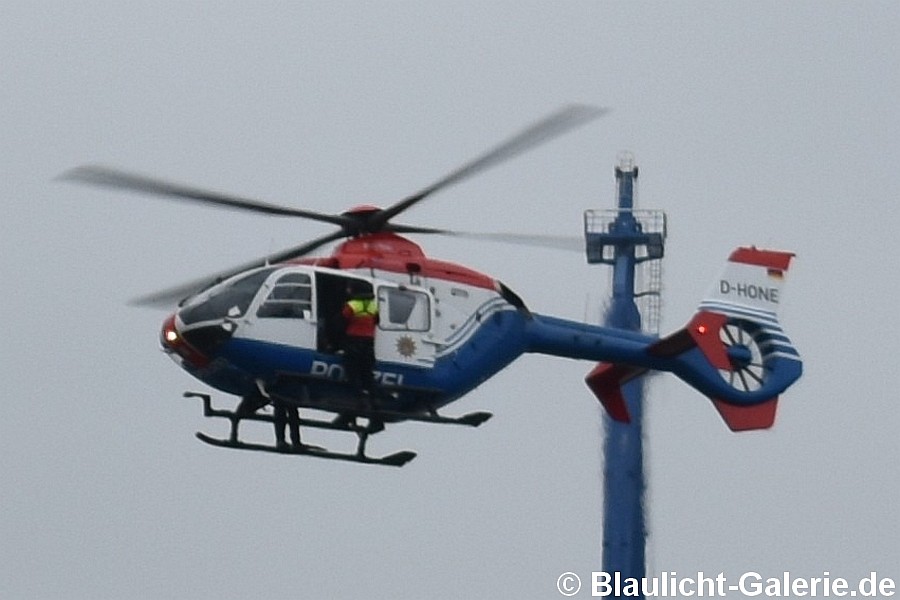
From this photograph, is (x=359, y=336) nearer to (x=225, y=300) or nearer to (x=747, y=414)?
(x=225, y=300)

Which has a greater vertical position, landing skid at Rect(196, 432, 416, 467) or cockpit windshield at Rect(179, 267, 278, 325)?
cockpit windshield at Rect(179, 267, 278, 325)

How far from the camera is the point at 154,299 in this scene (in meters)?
29.8

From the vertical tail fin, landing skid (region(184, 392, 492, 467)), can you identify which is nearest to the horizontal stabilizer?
the vertical tail fin

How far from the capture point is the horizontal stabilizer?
3206cm

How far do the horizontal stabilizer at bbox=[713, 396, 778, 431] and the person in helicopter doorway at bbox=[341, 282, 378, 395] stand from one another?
4.62 metres

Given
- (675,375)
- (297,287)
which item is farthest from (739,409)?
(297,287)

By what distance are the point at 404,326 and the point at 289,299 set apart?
116 centimetres

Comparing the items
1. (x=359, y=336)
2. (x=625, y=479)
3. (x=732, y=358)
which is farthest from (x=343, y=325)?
(x=625, y=479)

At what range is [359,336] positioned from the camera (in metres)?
28.8

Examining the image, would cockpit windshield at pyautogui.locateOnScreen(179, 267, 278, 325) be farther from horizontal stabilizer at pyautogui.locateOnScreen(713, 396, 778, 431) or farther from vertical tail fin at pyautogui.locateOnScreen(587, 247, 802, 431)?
horizontal stabilizer at pyautogui.locateOnScreen(713, 396, 778, 431)

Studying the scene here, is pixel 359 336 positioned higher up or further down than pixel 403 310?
further down

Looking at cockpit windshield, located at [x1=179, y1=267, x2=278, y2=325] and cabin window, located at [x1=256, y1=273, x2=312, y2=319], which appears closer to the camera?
cockpit windshield, located at [x1=179, y1=267, x2=278, y2=325]

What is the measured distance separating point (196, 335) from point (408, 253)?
227 cm

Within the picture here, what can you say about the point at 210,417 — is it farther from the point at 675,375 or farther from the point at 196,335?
the point at 675,375
